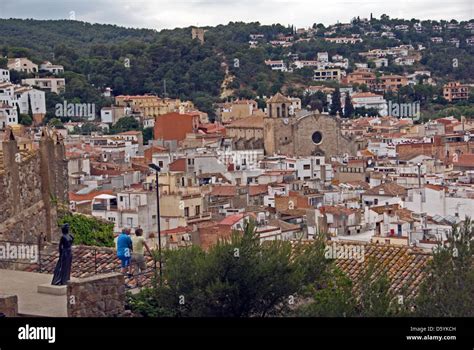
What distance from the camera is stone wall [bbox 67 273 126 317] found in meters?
4.43

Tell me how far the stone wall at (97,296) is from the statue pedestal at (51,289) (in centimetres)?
16

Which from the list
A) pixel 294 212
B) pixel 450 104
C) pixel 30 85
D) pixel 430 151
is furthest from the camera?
pixel 450 104

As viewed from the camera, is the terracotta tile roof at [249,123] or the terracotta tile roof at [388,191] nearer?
the terracotta tile roof at [388,191]

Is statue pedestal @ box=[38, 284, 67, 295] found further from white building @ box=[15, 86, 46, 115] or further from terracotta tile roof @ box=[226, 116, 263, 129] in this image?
terracotta tile roof @ box=[226, 116, 263, 129]

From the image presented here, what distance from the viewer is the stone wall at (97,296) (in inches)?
175

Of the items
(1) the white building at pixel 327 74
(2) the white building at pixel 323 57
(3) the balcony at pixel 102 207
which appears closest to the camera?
(3) the balcony at pixel 102 207

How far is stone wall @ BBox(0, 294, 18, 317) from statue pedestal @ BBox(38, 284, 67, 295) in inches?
12.6

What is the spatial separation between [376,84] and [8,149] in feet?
159

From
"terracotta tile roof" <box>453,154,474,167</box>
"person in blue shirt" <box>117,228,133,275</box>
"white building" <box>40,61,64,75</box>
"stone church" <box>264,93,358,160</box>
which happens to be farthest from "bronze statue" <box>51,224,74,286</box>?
"white building" <box>40,61,64,75</box>

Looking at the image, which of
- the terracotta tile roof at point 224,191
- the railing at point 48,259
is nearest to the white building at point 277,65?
the terracotta tile roof at point 224,191

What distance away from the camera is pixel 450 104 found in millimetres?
47781

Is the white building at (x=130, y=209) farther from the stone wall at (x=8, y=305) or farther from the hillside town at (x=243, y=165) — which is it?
the stone wall at (x=8, y=305)
